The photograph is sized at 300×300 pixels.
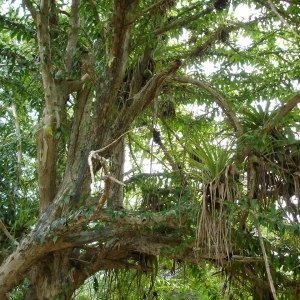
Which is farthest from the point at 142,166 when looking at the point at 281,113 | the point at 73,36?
the point at 281,113

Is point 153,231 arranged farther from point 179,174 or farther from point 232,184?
point 232,184

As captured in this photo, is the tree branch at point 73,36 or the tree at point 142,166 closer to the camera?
the tree at point 142,166

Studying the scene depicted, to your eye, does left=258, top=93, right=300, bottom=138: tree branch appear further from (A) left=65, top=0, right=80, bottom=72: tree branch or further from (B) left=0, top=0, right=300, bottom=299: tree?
(A) left=65, top=0, right=80, bottom=72: tree branch

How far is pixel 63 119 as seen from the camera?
13.4 feet

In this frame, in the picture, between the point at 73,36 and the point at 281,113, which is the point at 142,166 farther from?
the point at 281,113

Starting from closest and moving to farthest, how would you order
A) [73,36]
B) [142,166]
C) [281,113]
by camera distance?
[281,113]
[73,36]
[142,166]

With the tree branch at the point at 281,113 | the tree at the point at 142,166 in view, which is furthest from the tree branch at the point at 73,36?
the tree branch at the point at 281,113


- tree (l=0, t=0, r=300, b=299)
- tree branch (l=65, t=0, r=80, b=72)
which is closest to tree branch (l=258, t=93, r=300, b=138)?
tree (l=0, t=0, r=300, b=299)

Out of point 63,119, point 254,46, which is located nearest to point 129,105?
point 63,119

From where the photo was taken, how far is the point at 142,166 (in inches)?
192

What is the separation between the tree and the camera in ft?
10.8

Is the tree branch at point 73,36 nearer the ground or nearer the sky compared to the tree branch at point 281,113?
nearer the sky

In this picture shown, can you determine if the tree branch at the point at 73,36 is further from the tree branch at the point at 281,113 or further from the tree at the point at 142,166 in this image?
the tree branch at the point at 281,113

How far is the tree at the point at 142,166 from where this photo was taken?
130 inches
